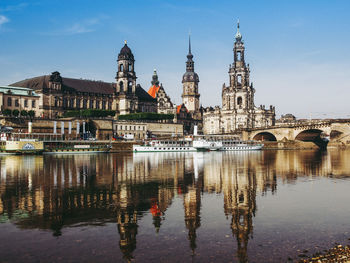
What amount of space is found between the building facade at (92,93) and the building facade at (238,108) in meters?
20.3

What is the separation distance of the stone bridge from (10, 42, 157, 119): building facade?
3156cm

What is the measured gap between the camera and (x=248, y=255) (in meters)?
10.2


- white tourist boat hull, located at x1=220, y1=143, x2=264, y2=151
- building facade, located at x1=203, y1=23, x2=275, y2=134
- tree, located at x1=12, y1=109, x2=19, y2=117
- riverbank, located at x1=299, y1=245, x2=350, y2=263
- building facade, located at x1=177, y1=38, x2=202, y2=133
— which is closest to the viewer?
riverbank, located at x1=299, y1=245, x2=350, y2=263

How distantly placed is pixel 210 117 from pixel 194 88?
→ 12848 millimetres

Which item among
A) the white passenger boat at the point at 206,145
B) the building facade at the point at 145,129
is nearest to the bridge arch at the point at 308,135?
the white passenger boat at the point at 206,145

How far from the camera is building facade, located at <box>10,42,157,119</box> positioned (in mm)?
89312

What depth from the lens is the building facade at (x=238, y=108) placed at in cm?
11381

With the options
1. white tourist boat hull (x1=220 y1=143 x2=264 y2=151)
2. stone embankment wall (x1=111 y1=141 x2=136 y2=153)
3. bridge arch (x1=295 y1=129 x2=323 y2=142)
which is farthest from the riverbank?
bridge arch (x1=295 y1=129 x2=323 y2=142)

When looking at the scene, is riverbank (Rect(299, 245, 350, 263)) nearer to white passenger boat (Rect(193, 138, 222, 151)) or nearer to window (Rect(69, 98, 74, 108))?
white passenger boat (Rect(193, 138, 222, 151))

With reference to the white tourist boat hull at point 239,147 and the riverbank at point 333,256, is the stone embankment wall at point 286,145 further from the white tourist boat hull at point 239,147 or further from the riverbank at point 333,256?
the riverbank at point 333,256

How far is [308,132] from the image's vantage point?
311 ft

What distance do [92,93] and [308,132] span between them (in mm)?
54655

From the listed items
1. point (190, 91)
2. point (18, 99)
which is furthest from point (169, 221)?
point (190, 91)

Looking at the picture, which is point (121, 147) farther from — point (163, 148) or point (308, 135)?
point (308, 135)
